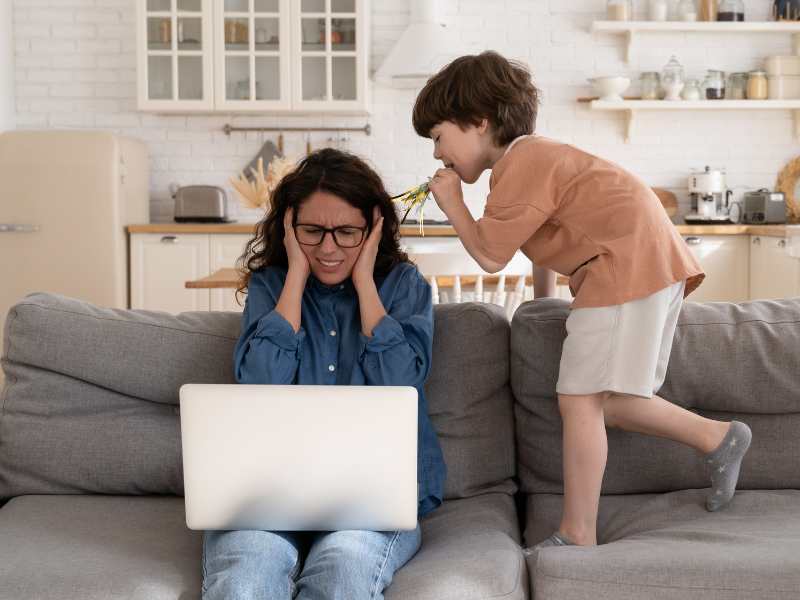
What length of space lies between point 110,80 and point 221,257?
1321 millimetres

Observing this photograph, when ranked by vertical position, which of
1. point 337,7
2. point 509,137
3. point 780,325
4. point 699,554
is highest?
point 337,7

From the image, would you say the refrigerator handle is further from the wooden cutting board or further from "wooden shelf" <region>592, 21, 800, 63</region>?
the wooden cutting board

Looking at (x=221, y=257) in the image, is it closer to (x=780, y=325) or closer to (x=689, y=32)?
(x=689, y=32)

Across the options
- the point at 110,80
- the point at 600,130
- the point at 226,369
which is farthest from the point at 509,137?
the point at 110,80

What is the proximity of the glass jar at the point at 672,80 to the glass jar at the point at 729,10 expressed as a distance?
0.33 meters

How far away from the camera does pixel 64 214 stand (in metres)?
5.16

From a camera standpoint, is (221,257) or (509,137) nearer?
(509,137)

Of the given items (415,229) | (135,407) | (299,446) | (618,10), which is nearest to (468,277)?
(135,407)

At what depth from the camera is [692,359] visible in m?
2.02

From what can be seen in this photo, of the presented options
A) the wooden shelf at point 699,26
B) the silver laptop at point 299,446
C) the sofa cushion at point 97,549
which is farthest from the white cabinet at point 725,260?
the silver laptop at point 299,446

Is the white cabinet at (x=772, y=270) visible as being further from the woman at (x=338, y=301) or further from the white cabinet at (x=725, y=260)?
the woman at (x=338, y=301)

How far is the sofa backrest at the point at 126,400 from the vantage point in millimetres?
1982

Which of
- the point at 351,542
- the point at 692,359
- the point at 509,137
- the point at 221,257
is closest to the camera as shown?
the point at 351,542

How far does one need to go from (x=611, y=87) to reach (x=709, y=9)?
0.67 metres
